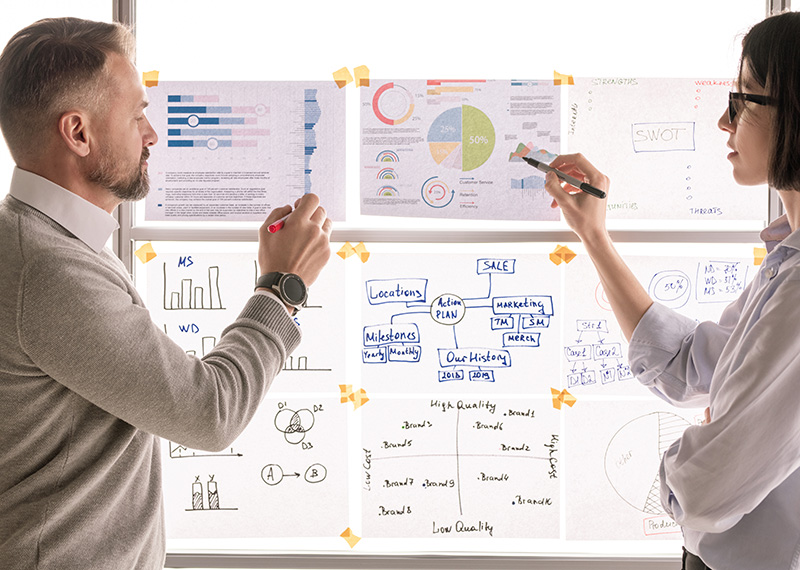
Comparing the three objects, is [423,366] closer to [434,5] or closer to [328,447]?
[328,447]

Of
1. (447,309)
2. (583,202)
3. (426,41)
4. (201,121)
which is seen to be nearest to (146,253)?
(201,121)

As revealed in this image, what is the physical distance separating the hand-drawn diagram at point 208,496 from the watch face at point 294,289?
739 millimetres

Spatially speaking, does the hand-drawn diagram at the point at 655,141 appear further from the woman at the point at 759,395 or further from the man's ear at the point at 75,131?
the man's ear at the point at 75,131

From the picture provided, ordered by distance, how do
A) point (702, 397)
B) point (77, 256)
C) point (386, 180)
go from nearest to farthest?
point (77, 256) → point (702, 397) → point (386, 180)

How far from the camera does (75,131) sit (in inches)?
46.1

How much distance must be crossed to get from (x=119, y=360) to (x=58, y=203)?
1.07 feet

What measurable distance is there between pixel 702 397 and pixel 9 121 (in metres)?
1.55

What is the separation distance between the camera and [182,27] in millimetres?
1743

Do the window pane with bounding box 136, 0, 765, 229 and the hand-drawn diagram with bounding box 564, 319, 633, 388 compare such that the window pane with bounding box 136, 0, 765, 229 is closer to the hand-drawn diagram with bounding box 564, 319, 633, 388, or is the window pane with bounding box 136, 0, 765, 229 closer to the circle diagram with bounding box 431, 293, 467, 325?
the circle diagram with bounding box 431, 293, 467, 325

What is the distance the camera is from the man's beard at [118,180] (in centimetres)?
121

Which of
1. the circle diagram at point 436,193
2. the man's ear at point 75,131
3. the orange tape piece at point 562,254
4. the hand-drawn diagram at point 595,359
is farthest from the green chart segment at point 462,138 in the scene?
the man's ear at point 75,131

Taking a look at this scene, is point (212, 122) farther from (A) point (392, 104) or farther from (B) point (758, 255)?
(B) point (758, 255)

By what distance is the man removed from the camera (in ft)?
3.40

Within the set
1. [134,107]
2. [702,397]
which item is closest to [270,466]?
[134,107]
